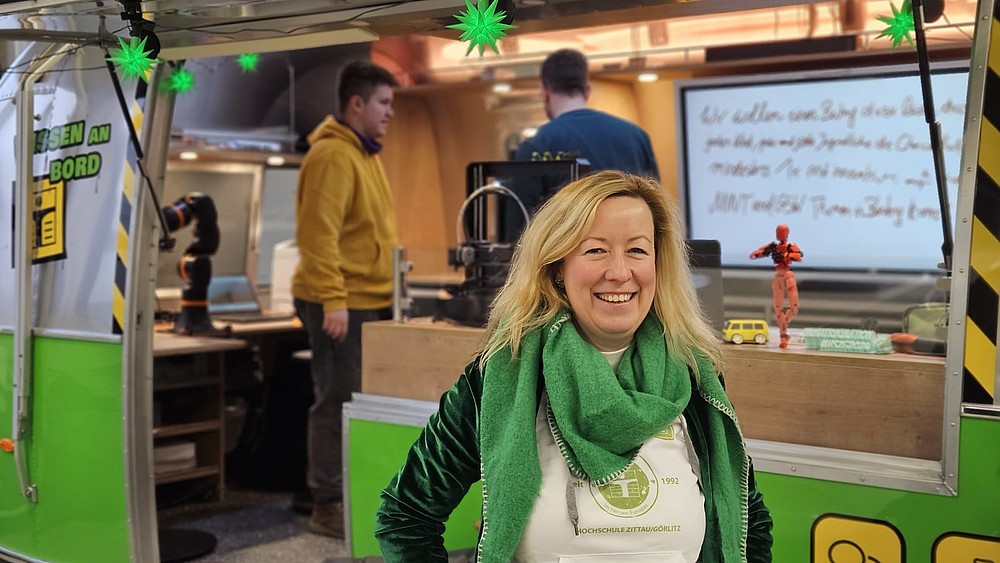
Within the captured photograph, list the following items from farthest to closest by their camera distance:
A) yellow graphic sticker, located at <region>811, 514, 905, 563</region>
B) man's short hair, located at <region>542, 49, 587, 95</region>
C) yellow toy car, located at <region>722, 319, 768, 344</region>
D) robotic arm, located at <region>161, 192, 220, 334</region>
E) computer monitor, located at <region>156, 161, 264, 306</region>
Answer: computer monitor, located at <region>156, 161, 264, 306</region>, robotic arm, located at <region>161, 192, 220, 334</region>, man's short hair, located at <region>542, 49, 587, 95</region>, yellow toy car, located at <region>722, 319, 768, 344</region>, yellow graphic sticker, located at <region>811, 514, 905, 563</region>

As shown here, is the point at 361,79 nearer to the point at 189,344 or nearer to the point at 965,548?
the point at 189,344

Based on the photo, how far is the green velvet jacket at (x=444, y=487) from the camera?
2.05 metres

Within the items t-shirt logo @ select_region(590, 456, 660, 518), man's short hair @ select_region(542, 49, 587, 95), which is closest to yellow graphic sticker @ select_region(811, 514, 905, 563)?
t-shirt logo @ select_region(590, 456, 660, 518)

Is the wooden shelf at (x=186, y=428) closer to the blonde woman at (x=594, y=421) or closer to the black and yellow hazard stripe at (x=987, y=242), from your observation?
the blonde woman at (x=594, y=421)

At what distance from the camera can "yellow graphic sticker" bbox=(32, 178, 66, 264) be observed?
410 centimetres

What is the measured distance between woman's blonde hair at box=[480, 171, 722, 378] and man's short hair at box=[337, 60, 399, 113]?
284cm

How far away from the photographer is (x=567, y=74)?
14.3 ft

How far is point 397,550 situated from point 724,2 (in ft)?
5.79

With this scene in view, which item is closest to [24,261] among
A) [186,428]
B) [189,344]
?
[189,344]

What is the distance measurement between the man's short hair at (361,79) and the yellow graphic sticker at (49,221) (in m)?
1.31

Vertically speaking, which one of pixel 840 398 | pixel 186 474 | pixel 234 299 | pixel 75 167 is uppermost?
pixel 75 167

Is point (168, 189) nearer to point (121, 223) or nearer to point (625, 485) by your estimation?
point (121, 223)

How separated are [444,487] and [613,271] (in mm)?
525

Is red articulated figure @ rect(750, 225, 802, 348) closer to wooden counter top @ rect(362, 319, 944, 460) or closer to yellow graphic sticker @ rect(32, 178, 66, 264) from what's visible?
wooden counter top @ rect(362, 319, 944, 460)
